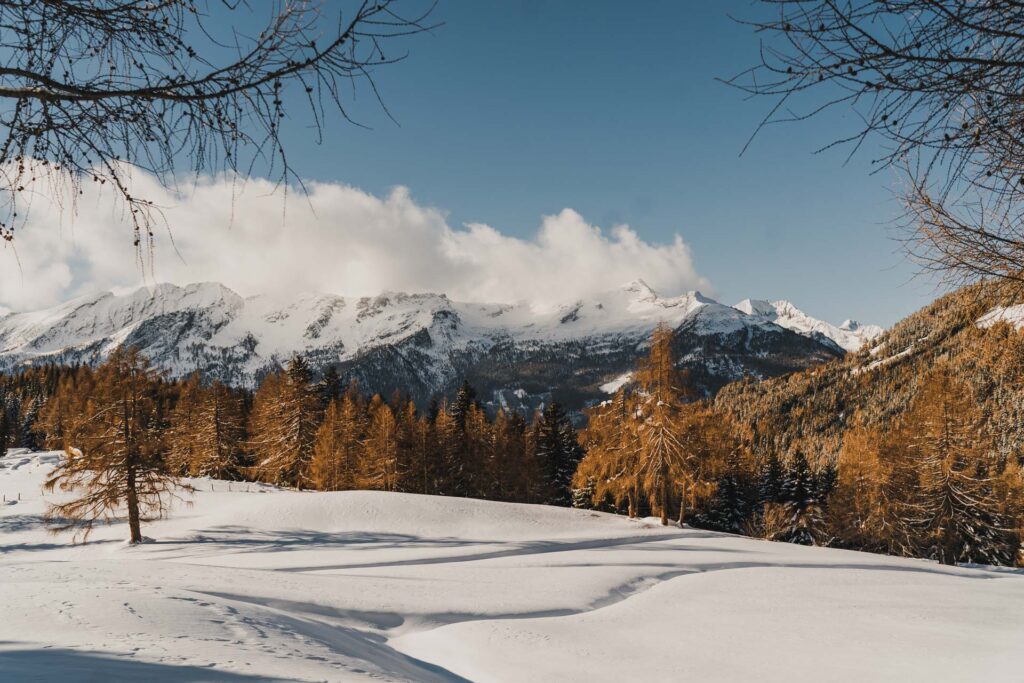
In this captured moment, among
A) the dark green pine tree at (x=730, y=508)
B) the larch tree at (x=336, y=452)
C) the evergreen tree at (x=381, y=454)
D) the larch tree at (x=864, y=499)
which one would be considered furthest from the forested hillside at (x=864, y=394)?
the larch tree at (x=336, y=452)

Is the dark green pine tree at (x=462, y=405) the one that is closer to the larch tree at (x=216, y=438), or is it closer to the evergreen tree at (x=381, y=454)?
the evergreen tree at (x=381, y=454)

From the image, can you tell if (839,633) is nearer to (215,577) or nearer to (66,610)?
(66,610)

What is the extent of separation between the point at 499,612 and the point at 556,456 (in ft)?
107

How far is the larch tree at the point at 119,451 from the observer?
19938 mm

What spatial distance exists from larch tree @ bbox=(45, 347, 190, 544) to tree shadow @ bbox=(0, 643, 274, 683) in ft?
62.2

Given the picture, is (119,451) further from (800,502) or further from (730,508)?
(730,508)

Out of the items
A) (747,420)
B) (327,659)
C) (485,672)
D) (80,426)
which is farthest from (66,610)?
(747,420)

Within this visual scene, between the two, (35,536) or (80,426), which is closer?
(80,426)

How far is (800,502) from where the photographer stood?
37.3m

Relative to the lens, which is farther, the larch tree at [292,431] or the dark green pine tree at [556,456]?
the dark green pine tree at [556,456]

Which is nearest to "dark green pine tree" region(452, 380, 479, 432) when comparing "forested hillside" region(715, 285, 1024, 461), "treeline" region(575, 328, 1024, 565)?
"treeline" region(575, 328, 1024, 565)

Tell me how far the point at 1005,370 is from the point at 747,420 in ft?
463

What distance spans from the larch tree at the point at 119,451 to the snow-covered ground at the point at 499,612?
6.01 ft

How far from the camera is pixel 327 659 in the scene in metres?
5.48
